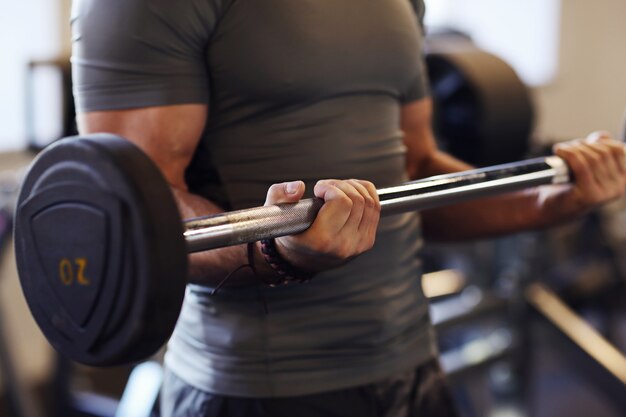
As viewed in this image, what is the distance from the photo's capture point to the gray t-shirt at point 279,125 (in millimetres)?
796

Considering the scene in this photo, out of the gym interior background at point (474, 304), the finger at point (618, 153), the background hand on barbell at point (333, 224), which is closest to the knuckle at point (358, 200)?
the background hand on barbell at point (333, 224)

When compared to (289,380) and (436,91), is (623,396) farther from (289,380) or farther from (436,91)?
(289,380)

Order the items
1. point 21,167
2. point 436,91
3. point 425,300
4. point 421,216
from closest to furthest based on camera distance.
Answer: point 425,300 → point 421,216 → point 436,91 → point 21,167

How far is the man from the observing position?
0.78 metres

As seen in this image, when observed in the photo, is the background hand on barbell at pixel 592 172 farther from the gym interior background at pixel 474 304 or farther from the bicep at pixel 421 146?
the gym interior background at pixel 474 304

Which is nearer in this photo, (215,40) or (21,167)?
(215,40)

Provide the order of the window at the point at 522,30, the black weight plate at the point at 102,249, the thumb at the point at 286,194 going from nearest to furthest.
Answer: the black weight plate at the point at 102,249 → the thumb at the point at 286,194 → the window at the point at 522,30

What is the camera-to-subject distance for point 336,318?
0.90 meters

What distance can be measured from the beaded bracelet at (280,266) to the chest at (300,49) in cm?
17

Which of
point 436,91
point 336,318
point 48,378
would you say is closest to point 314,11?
point 336,318

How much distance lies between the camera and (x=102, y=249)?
0.62 metres

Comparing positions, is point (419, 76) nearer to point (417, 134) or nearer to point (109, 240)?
point (417, 134)

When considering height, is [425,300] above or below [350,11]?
below

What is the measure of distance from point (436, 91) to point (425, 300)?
87cm
